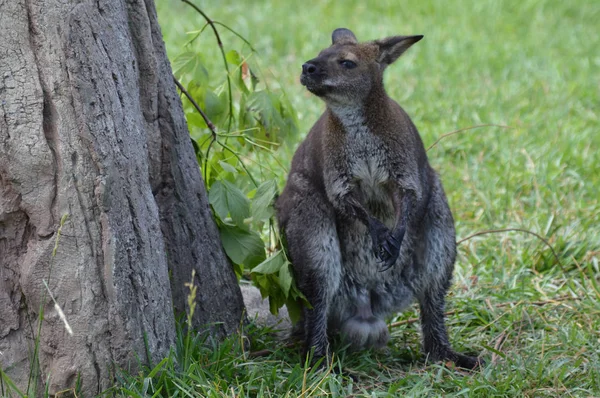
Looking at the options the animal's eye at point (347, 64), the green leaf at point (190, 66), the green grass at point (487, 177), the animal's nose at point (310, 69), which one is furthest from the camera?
the green leaf at point (190, 66)

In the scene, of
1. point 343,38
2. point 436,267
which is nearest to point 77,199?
point 343,38

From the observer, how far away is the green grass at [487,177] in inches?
157

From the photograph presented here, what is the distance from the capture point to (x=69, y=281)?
3.34m

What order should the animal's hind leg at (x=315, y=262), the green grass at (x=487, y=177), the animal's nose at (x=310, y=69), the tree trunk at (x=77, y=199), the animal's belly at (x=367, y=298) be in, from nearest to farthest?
1. the tree trunk at (x=77, y=199)
2. the green grass at (x=487, y=177)
3. the animal's nose at (x=310, y=69)
4. the animal's hind leg at (x=315, y=262)
5. the animal's belly at (x=367, y=298)

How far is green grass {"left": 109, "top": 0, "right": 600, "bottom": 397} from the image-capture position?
3.98 meters

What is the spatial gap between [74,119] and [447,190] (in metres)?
3.95

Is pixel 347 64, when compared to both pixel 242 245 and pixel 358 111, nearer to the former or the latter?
pixel 358 111

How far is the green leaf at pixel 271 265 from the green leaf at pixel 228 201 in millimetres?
243

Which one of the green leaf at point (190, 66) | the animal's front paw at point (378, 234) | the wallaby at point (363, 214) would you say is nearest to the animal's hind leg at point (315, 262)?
the wallaby at point (363, 214)

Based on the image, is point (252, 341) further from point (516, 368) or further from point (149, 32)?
point (149, 32)

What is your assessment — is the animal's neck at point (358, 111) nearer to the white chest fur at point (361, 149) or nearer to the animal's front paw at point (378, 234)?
the white chest fur at point (361, 149)

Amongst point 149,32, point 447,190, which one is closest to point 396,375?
point 149,32

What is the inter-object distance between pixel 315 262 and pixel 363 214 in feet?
1.16

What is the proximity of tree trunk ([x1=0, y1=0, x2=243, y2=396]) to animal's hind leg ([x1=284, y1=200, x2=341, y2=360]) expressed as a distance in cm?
88
